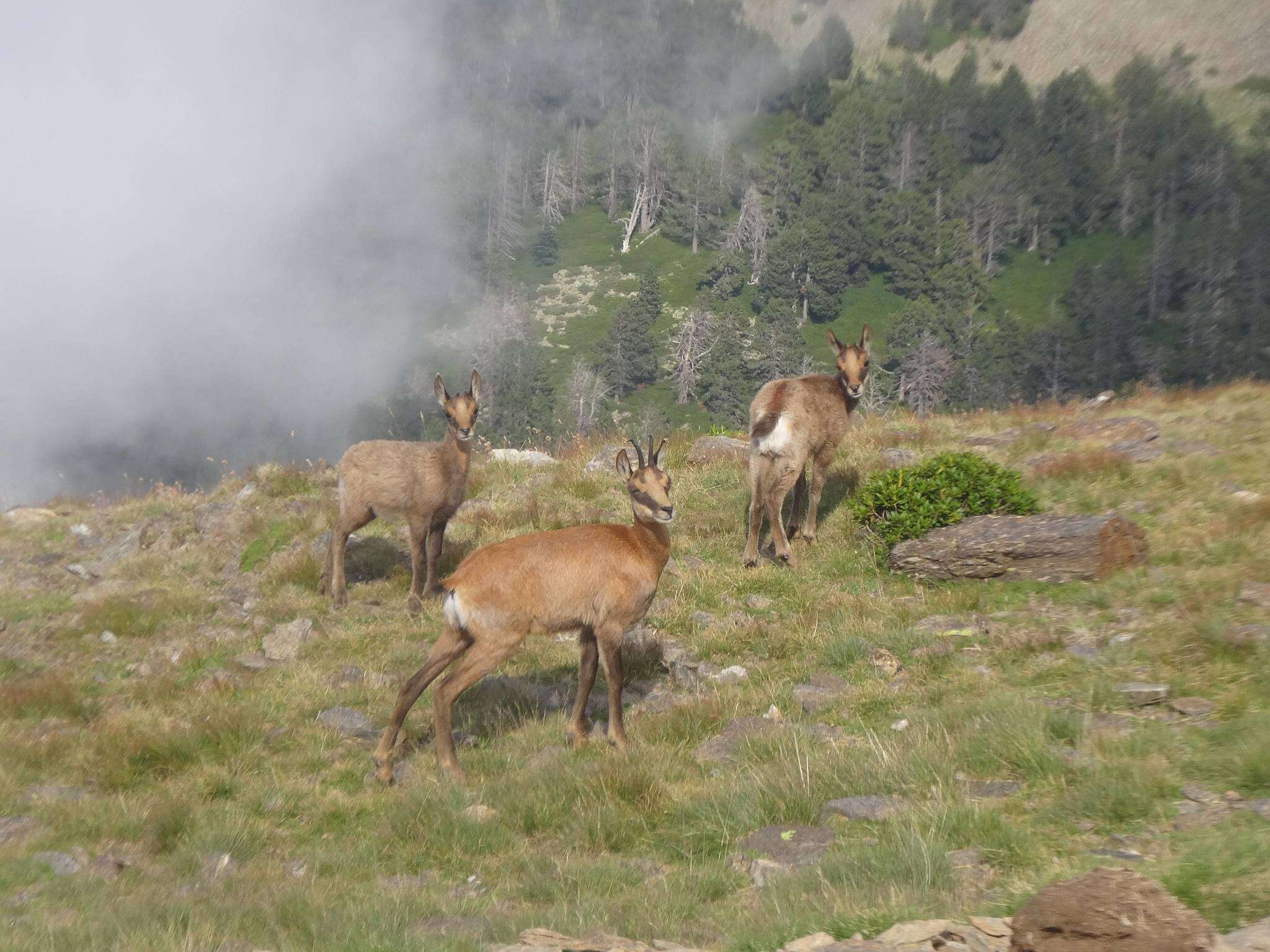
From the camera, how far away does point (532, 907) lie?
561cm

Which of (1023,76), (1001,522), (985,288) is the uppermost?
(1023,76)

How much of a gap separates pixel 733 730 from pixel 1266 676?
3.98 m

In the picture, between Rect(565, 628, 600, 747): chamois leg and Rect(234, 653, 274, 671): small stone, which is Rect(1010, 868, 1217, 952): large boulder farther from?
Rect(234, 653, 274, 671): small stone

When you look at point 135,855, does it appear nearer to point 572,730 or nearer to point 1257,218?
point 572,730

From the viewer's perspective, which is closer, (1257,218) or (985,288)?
(1257,218)

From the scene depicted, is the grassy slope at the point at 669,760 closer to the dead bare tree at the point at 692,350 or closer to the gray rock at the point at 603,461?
the gray rock at the point at 603,461

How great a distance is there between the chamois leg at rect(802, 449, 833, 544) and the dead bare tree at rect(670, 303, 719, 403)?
10308 centimetres

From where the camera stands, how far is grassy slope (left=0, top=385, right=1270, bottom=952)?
5.13 meters

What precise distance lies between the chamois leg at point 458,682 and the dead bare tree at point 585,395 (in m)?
101

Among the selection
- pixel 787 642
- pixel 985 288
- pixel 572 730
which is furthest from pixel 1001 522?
pixel 985 288

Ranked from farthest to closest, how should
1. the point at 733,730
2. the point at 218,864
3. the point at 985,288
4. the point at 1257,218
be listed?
the point at 985,288 → the point at 1257,218 → the point at 733,730 → the point at 218,864

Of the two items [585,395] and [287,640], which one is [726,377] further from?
[287,640]

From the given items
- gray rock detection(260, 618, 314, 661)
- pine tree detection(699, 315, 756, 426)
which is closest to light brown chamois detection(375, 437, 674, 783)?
gray rock detection(260, 618, 314, 661)

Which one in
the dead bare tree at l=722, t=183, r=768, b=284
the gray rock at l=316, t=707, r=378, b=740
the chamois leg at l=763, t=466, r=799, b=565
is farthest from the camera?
the dead bare tree at l=722, t=183, r=768, b=284
